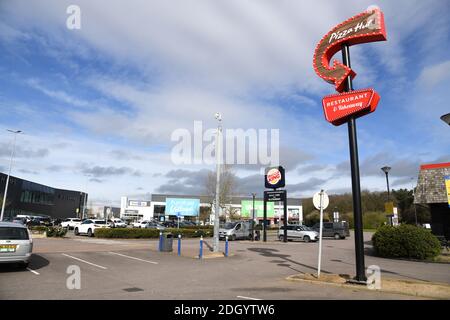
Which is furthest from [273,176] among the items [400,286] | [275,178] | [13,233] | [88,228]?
[13,233]

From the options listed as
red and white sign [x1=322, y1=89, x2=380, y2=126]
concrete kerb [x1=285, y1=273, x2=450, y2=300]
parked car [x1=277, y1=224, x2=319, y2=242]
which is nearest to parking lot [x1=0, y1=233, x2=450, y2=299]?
concrete kerb [x1=285, y1=273, x2=450, y2=300]

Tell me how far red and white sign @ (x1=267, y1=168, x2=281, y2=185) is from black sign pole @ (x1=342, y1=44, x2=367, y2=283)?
73.9ft

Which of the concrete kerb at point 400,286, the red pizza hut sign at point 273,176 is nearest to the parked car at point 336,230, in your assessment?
→ the red pizza hut sign at point 273,176

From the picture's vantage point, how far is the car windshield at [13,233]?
37.4ft

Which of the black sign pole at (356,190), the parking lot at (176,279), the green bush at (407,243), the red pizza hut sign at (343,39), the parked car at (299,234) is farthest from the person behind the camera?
the parked car at (299,234)

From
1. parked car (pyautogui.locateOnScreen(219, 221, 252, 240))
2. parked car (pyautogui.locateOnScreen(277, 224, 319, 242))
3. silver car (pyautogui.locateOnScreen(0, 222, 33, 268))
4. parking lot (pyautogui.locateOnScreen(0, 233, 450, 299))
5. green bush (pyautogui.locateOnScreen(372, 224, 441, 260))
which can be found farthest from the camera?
parked car (pyautogui.locateOnScreen(277, 224, 319, 242))

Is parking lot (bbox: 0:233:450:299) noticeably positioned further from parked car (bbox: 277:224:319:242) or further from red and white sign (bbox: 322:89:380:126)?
parked car (bbox: 277:224:319:242)

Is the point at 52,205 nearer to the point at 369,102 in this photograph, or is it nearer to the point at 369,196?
the point at 369,196

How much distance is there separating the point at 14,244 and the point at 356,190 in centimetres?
1091

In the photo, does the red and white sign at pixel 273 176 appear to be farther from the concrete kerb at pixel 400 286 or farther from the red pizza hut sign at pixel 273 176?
the concrete kerb at pixel 400 286

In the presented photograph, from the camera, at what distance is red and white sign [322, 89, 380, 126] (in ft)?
35.9

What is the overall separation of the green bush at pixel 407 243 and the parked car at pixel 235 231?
17.0 m

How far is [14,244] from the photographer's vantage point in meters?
11.3
